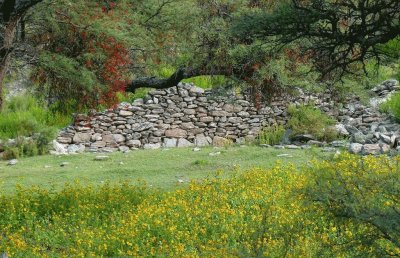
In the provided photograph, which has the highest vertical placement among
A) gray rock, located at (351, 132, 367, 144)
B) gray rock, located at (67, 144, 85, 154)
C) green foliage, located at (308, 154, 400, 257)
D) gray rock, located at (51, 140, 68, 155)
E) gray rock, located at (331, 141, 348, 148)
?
green foliage, located at (308, 154, 400, 257)

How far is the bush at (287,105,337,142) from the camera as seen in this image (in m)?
17.0

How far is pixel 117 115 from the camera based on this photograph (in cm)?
1873

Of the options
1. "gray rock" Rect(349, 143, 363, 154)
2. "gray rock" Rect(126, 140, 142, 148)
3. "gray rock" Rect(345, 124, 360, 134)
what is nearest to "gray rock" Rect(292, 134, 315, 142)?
"gray rock" Rect(345, 124, 360, 134)

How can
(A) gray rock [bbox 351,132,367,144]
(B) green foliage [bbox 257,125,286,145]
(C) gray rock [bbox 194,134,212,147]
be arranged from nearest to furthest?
(A) gray rock [bbox 351,132,367,144] → (B) green foliage [bbox 257,125,286,145] → (C) gray rock [bbox 194,134,212,147]

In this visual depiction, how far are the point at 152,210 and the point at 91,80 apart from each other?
2102 millimetres

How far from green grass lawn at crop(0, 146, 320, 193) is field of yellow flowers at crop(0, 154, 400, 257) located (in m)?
1.46

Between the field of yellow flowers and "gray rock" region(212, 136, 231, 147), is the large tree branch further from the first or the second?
"gray rock" region(212, 136, 231, 147)

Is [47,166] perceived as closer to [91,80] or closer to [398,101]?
[91,80]

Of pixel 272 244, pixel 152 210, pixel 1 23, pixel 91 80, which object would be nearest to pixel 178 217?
pixel 152 210

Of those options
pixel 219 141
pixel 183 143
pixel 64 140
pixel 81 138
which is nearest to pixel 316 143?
pixel 219 141

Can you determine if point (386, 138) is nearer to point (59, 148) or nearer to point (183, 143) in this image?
point (183, 143)

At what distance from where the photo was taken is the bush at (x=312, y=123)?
55.9 feet

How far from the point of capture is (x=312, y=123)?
17594 mm

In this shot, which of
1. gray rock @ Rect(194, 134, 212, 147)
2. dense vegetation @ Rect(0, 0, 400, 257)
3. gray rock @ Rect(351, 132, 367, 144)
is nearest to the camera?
dense vegetation @ Rect(0, 0, 400, 257)
